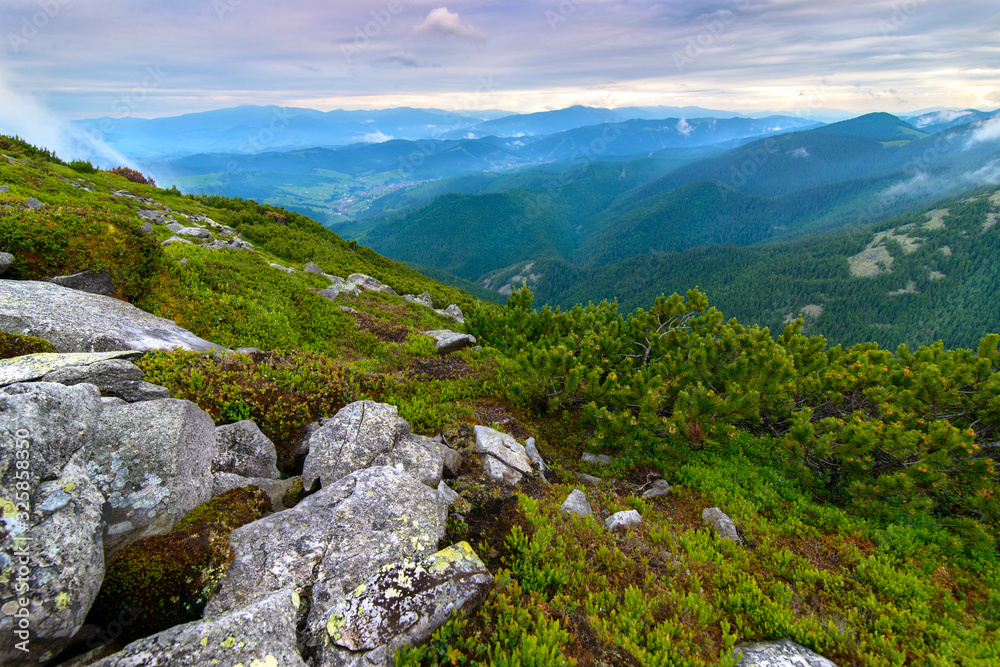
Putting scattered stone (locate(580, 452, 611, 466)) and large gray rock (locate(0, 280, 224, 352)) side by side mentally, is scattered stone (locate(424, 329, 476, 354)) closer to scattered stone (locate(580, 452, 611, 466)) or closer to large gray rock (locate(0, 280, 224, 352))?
scattered stone (locate(580, 452, 611, 466))

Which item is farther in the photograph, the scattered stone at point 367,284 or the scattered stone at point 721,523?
the scattered stone at point 367,284

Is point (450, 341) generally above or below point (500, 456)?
above

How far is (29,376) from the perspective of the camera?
6441mm

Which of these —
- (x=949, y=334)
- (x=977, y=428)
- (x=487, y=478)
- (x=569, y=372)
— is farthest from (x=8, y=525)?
(x=949, y=334)

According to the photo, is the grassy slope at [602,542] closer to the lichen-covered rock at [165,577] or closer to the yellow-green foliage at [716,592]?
the yellow-green foliage at [716,592]

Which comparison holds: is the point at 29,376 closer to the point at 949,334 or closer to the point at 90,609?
the point at 90,609

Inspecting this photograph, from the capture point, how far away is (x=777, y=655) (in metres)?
5.88

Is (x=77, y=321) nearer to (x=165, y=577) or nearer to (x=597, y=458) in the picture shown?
(x=165, y=577)

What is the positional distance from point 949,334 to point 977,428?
27016 cm

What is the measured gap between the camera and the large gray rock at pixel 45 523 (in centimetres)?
382

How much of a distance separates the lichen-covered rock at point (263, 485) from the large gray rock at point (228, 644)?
2.48 m

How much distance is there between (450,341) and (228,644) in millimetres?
12940

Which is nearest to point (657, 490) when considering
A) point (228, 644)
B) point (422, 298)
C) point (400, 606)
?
point (400, 606)

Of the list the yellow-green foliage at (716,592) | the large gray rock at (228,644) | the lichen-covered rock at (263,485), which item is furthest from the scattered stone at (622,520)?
the lichen-covered rock at (263,485)
